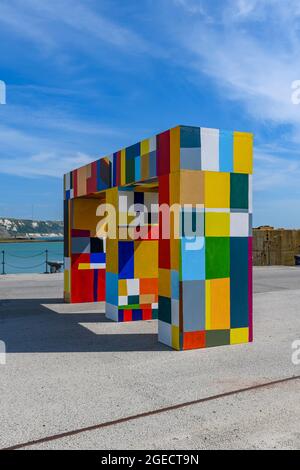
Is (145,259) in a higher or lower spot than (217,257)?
lower

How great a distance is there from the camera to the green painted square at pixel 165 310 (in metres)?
7.07

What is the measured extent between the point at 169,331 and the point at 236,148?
2.99m

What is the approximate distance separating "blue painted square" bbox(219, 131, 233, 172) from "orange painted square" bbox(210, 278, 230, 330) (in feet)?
5.67

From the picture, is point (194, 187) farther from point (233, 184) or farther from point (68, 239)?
point (68, 239)

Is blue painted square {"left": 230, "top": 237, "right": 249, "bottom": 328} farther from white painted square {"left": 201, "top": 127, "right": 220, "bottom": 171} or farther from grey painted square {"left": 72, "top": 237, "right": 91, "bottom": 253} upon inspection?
grey painted square {"left": 72, "top": 237, "right": 91, "bottom": 253}

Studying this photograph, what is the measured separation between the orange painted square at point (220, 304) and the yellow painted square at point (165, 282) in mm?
646

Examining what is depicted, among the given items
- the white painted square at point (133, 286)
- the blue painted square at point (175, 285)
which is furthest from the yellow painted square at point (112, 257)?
the blue painted square at point (175, 285)

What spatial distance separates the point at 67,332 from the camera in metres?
8.17

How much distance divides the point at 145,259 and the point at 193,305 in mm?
2482

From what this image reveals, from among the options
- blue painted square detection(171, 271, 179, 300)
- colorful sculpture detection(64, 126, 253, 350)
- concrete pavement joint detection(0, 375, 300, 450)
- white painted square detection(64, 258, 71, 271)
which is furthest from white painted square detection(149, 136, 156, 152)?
white painted square detection(64, 258, 71, 271)

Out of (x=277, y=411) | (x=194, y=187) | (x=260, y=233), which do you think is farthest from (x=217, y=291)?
(x=260, y=233)

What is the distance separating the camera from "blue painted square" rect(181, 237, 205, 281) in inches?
268

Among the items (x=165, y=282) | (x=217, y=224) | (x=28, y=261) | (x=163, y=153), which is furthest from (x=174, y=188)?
(x=28, y=261)

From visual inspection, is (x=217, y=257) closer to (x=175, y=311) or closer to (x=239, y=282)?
(x=239, y=282)
